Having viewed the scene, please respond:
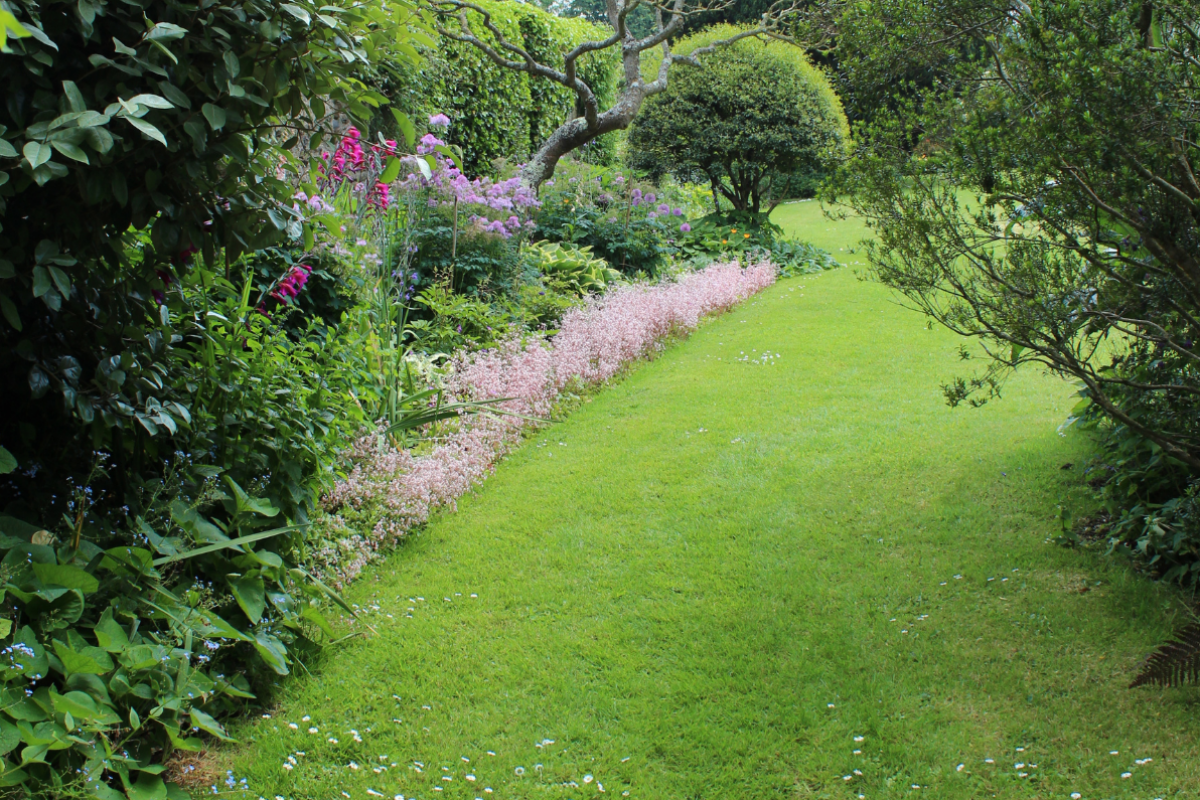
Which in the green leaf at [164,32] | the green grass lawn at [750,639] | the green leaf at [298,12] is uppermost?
the green leaf at [298,12]

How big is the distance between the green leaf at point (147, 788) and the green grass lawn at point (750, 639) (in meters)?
0.32

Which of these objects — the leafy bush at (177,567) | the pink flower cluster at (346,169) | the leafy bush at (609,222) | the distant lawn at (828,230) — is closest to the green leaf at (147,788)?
the leafy bush at (177,567)

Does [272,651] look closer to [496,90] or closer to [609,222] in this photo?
[609,222]

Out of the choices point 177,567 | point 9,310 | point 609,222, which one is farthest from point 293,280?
point 609,222

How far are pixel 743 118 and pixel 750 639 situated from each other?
10.4m

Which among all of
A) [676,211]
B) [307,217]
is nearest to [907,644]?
[307,217]

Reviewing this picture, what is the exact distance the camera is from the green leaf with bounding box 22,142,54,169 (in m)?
1.66

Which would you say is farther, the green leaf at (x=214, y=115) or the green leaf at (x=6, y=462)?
the green leaf at (x=6, y=462)

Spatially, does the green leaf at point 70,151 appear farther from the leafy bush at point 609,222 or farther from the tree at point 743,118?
the tree at point 743,118

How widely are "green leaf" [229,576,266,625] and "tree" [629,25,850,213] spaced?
10781mm

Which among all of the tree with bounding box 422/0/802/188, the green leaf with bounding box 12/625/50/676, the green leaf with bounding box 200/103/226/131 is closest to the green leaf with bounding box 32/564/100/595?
the green leaf with bounding box 12/625/50/676

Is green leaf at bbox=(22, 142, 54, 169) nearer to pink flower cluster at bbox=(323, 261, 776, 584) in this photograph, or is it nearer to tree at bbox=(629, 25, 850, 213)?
pink flower cluster at bbox=(323, 261, 776, 584)

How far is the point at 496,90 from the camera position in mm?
11250

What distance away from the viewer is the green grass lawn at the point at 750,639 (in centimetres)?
263
